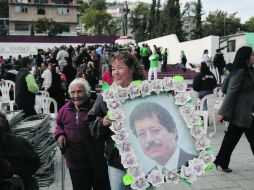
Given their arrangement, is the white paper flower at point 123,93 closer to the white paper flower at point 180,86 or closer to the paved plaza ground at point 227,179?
the white paper flower at point 180,86

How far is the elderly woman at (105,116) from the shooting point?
295 cm

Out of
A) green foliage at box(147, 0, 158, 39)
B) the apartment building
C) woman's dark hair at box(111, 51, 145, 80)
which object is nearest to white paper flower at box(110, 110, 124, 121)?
woman's dark hair at box(111, 51, 145, 80)

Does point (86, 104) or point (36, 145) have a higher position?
point (86, 104)

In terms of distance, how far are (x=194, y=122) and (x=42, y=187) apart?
3.01 metres

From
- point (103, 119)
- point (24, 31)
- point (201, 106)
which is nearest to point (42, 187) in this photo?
point (103, 119)

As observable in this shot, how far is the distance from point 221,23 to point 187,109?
7001 centimetres

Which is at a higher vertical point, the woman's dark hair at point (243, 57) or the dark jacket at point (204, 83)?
the woman's dark hair at point (243, 57)

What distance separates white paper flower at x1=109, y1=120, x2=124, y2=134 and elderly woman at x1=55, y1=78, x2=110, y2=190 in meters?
0.81

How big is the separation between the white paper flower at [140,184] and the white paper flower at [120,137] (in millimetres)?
307

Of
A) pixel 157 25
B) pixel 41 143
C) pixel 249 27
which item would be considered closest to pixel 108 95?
pixel 41 143

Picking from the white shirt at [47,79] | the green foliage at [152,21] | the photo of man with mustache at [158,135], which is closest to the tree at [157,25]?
the green foliage at [152,21]

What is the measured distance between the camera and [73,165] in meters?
3.55

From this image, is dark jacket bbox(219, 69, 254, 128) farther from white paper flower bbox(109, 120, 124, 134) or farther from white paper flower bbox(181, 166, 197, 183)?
white paper flower bbox(109, 120, 124, 134)

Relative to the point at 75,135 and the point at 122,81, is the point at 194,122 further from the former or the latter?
the point at 75,135
